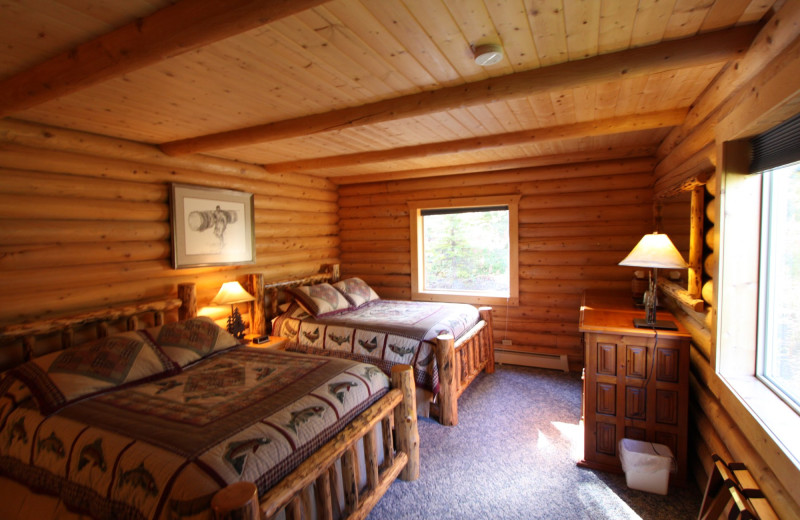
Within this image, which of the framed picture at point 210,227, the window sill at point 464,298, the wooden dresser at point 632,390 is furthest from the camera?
the window sill at point 464,298

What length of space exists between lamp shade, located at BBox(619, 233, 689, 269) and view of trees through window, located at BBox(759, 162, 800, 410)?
581 mm

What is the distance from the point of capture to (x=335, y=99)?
247 centimetres

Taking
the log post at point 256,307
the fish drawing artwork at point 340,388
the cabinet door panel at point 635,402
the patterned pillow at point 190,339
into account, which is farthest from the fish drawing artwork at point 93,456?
the cabinet door panel at point 635,402

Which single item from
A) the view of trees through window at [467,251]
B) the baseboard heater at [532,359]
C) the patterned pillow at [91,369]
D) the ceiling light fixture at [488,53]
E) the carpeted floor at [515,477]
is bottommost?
the carpeted floor at [515,477]

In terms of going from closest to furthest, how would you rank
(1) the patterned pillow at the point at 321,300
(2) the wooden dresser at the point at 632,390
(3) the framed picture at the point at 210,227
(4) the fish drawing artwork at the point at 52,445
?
(4) the fish drawing artwork at the point at 52,445 → (2) the wooden dresser at the point at 632,390 → (3) the framed picture at the point at 210,227 → (1) the patterned pillow at the point at 321,300

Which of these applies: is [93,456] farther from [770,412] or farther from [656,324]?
[656,324]

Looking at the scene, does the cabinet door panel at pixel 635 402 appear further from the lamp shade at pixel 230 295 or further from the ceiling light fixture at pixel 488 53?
the lamp shade at pixel 230 295

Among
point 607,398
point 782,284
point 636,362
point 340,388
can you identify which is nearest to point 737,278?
point 782,284

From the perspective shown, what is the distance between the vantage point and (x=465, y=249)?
17.6ft

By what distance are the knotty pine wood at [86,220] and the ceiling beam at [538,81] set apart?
3.50 feet

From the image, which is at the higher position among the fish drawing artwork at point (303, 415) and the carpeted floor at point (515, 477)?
the fish drawing artwork at point (303, 415)

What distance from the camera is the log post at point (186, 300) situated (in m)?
3.51

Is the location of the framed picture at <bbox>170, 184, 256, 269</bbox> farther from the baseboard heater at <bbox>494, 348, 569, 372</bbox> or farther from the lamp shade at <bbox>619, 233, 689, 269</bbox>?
the lamp shade at <bbox>619, 233, 689, 269</bbox>

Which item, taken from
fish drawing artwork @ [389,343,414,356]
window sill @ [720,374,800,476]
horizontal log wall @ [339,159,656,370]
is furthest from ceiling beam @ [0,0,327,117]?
horizontal log wall @ [339,159,656,370]
